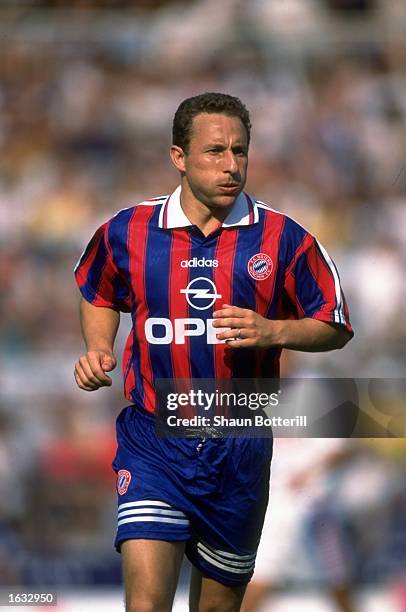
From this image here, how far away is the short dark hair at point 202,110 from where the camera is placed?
3.05 m

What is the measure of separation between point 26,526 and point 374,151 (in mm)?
2505

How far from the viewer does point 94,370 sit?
2857 mm

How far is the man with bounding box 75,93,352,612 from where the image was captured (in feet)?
9.76

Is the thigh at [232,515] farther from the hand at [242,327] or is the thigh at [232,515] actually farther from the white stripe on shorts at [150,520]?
the hand at [242,327]

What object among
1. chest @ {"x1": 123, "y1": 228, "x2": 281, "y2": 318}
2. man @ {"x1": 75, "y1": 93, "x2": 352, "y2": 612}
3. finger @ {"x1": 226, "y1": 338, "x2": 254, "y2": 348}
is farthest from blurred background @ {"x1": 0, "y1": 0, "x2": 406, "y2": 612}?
finger @ {"x1": 226, "y1": 338, "x2": 254, "y2": 348}

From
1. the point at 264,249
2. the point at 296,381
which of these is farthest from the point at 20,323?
the point at 264,249

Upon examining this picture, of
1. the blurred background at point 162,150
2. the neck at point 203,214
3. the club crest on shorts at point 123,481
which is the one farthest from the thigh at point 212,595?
the blurred background at point 162,150

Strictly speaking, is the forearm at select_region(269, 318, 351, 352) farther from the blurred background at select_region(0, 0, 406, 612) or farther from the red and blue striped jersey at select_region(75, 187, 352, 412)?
the blurred background at select_region(0, 0, 406, 612)

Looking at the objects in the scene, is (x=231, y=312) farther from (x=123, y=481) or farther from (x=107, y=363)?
(x=123, y=481)

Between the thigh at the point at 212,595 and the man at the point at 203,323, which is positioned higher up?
the man at the point at 203,323

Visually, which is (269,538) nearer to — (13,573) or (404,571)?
(404,571)

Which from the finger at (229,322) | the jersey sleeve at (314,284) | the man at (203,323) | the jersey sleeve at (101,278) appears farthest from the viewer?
the jersey sleeve at (101,278)

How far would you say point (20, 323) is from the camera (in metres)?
5.17

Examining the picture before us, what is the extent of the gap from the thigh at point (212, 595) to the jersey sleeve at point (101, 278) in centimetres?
84
